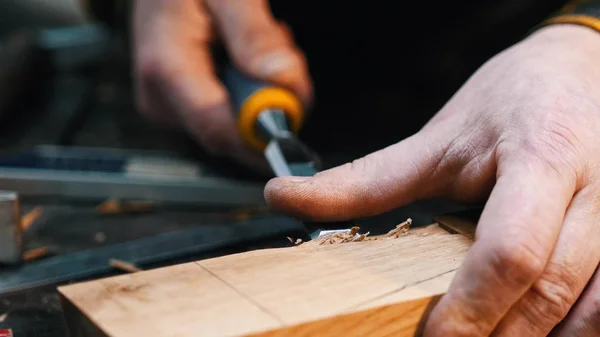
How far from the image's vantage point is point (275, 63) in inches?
45.8

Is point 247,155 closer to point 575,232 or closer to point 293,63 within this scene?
point 293,63

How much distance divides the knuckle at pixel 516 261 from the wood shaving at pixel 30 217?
69 centimetres

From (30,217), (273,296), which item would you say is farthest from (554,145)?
(30,217)

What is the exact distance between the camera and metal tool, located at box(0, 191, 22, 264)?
0.79 meters

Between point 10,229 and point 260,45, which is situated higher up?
point 260,45

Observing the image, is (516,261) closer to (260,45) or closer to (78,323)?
(78,323)

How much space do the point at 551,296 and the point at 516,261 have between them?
8cm

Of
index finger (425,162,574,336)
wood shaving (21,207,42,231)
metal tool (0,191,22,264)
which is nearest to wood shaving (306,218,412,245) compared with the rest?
index finger (425,162,574,336)

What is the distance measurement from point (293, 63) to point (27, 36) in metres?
0.76

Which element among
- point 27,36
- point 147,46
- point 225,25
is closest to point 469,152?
point 225,25

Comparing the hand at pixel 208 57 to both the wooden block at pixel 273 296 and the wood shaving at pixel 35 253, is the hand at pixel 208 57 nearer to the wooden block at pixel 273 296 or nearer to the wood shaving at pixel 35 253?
the wood shaving at pixel 35 253

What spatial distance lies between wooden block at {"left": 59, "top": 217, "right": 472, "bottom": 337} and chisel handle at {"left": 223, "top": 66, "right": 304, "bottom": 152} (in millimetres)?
476

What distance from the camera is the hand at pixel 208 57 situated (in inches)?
46.6

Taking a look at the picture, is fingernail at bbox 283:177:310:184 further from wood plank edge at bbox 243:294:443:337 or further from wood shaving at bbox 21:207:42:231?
wood shaving at bbox 21:207:42:231
